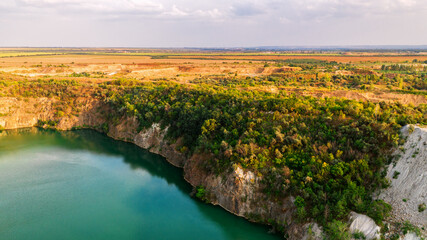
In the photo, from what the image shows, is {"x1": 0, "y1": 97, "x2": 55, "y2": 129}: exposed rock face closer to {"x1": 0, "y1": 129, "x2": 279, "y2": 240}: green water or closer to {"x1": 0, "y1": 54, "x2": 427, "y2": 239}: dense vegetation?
{"x1": 0, "y1": 129, "x2": 279, "y2": 240}: green water

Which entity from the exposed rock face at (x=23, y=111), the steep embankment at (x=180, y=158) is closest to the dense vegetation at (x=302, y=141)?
the steep embankment at (x=180, y=158)

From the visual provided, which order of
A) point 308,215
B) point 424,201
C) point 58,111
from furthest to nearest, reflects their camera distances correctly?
point 58,111 → point 308,215 → point 424,201

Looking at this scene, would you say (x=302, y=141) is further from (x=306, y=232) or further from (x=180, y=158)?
(x=180, y=158)

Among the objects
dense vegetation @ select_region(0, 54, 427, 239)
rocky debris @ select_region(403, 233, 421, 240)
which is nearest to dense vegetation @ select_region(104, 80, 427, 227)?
dense vegetation @ select_region(0, 54, 427, 239)

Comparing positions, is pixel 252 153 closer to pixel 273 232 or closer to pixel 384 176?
pixel 273 232

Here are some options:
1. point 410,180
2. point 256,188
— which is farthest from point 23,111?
point 410,180

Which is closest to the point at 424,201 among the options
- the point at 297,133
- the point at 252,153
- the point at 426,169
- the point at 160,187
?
the point at 426,169
